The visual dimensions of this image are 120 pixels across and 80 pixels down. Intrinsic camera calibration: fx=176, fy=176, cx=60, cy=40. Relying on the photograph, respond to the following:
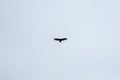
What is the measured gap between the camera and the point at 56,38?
3950cm

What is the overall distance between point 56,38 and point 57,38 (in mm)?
227

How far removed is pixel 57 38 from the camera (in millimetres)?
39531

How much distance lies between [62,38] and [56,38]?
1.37m

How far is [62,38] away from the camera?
3925cm

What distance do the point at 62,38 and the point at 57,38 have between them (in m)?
1.16
